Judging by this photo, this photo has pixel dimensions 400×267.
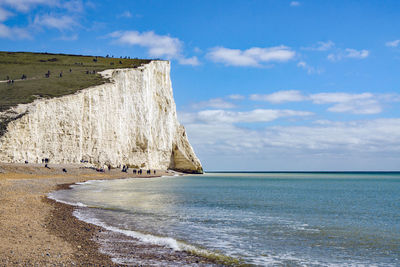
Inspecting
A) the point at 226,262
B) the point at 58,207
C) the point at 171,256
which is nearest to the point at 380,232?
the point at 226,262

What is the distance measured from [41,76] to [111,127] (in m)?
15.8

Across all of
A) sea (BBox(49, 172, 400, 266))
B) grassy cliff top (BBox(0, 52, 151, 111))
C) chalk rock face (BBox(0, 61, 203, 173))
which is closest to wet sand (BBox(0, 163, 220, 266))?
sea (BBox(49, 172, 400, 266))

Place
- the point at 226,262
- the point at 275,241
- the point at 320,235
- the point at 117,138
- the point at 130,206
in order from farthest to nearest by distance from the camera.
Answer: the point at 117,138 → the point at 130,206 → the point at 320,235 → the point at 275,241 → the point at 226,262

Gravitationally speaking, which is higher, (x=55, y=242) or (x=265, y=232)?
(x=55, y=242)

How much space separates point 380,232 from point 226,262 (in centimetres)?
641

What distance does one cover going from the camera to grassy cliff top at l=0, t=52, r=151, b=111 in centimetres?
4075

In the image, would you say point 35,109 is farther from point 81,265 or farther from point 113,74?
point 81,265

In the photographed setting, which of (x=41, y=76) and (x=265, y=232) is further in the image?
(x=41, y=76)

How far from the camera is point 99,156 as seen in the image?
4484 centimetres

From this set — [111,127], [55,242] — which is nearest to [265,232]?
[55,242]

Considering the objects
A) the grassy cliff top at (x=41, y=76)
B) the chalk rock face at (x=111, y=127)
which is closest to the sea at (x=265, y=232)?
the chalk rock face at (x=111, y=127)

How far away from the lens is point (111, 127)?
47.8 metres

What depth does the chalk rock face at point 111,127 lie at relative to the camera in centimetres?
3478

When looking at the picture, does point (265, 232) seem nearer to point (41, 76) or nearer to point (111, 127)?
point (111, 127)
